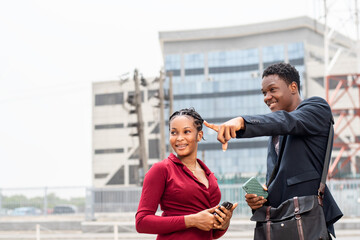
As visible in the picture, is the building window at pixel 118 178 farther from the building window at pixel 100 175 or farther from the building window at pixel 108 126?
the building window at pixel 108 126

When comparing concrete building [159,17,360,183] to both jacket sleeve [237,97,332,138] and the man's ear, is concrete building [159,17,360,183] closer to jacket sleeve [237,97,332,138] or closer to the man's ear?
the man's ear

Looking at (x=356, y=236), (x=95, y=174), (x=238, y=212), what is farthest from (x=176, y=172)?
(x=95, y=174)

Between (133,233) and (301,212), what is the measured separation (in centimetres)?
1701

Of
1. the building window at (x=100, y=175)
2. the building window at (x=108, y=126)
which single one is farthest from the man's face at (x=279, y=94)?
the building window at (x=100, y=175)

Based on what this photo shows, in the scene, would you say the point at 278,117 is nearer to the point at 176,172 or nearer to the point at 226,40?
the point at 176,172

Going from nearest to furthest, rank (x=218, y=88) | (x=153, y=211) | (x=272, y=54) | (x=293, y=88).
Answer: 1. (x=153, y=211)
2. (x=293, y=88)
3. (x=218, y=88)
4. (x=272, y=54)

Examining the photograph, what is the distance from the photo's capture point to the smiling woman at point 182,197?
9.31ft

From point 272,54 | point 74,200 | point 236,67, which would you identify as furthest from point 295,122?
point 236,67

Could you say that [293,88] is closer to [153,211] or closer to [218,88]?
[153,211]

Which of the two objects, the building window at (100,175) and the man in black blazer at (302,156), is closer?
the man in black blazer at (302,156)

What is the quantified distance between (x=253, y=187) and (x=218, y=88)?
7019 cm

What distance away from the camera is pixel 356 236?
1648 cm

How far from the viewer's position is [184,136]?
3023 mm

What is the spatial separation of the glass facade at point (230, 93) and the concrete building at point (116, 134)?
4200 mm
